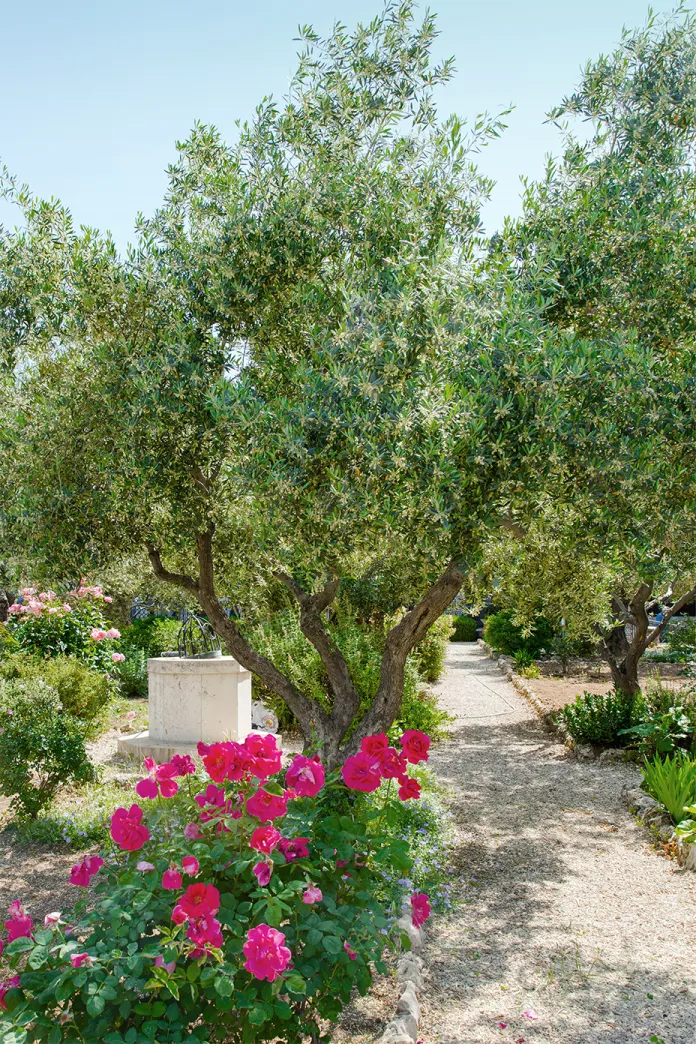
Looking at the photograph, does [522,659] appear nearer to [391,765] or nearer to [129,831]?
[391,765]

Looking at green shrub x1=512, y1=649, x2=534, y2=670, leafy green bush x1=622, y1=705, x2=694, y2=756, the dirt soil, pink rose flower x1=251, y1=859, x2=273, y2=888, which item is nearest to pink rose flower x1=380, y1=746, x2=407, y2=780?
pink rose flower x1=251, y1=859, x2=273, y2=888

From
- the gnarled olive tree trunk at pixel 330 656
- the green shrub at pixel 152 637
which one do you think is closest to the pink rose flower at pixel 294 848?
the gnarled olive tree trunk at pixel 330 656

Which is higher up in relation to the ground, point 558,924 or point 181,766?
point 181,766

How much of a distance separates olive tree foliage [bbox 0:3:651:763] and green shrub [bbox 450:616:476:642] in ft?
87.2

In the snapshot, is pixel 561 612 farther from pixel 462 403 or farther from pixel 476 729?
pixel 462 403

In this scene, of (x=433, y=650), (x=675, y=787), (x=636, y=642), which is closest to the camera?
(x=675, y=787)

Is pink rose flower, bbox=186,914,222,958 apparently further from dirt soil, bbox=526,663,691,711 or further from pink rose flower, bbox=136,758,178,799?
dirt soil, bbox=526,663,691,711

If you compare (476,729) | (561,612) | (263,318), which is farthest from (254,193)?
(476,729)

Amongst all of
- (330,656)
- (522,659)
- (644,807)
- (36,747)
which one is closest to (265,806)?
(330,656)

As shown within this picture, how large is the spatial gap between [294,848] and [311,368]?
253 cm

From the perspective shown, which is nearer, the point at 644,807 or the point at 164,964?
the point at 164,964

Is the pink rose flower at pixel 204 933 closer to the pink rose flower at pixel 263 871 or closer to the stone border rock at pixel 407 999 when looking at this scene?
the pink rose flower at pixel 263 871

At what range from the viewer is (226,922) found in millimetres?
2787

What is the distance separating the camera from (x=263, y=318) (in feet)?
17.4
